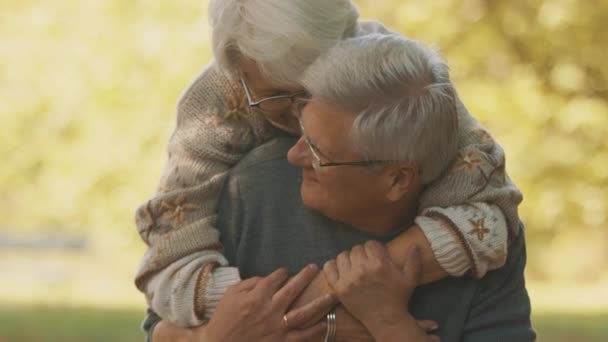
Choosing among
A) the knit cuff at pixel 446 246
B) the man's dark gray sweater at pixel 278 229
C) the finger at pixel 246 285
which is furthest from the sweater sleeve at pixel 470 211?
the finger at pixel 246 285

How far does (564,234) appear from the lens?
861cm

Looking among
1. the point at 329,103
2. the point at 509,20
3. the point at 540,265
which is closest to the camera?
the point at 329,103

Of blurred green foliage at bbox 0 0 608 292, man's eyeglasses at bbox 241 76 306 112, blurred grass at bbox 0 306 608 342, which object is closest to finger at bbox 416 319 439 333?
man's eyeglasses at bbox 241 76 306 112

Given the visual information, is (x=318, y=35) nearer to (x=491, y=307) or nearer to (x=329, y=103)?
(x=329, y=103)

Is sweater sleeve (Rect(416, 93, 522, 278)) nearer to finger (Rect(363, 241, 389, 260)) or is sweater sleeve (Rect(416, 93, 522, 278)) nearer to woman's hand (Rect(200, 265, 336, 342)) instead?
finger (Rect(363, 241, 389, 260))

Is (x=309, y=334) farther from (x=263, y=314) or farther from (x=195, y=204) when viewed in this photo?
(x=195, y=204)

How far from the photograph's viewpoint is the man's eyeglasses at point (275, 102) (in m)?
2.06

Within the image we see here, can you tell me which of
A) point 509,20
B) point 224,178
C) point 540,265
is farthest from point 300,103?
point 540,265

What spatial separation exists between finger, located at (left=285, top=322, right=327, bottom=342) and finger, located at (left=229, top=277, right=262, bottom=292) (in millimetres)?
110

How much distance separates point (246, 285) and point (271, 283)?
47mm

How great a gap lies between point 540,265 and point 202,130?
7891 mm

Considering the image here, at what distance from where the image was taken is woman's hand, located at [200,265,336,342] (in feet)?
6.60

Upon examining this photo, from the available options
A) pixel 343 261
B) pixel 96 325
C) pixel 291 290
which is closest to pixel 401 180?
pixel 343 261

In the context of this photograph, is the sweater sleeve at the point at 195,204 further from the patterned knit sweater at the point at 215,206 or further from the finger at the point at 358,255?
the finger at the point at 358,255
